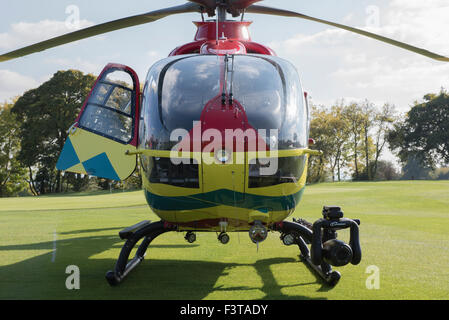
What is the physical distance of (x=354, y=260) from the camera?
13.2 ft

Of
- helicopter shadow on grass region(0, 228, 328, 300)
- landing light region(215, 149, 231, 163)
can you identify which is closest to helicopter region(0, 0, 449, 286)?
landing light region(215, 149, 231, 163)

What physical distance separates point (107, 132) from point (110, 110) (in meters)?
0.35

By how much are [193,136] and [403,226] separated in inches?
343

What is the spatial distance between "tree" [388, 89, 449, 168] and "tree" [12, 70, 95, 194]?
4051cm

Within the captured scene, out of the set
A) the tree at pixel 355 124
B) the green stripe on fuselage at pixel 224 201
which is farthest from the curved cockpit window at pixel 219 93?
the tree at pixel 355 124

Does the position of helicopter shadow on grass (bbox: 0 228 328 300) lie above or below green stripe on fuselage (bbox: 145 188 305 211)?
below

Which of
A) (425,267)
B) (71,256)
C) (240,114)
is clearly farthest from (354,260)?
(71,256)

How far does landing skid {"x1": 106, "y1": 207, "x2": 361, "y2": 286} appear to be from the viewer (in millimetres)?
3936

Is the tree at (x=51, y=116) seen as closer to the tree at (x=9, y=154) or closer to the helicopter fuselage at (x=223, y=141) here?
the tree at (x=9, y=154)

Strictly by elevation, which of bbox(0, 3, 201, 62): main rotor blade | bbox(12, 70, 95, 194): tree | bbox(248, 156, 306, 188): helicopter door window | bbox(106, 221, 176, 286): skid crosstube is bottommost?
bbox(106, 221, 176, 286): skid crosstube

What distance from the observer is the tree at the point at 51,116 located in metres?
41.8

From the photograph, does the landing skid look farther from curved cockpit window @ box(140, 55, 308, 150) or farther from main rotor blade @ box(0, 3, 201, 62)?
main rotor blade @ box(0, 3, 201, 62)

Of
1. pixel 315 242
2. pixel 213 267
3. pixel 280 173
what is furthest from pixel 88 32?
pixel 315 242
